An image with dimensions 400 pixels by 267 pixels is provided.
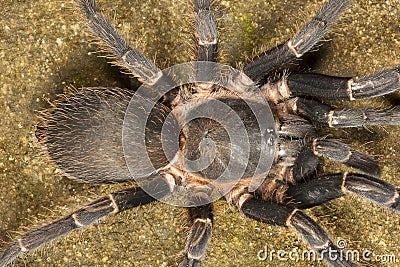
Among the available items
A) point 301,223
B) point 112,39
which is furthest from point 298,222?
point 112,39

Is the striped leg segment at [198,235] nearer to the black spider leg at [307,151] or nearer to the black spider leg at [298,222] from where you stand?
the black spider leg at [298,222]

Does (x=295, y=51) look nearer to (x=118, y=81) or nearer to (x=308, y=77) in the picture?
(x=308, y=77)

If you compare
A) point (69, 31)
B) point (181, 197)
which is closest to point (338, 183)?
point (181, 197)

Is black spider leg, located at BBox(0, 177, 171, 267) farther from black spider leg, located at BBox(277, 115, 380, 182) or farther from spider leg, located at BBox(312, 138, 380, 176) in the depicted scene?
spider leg, located at BBox(312, 138, 380, 176)
